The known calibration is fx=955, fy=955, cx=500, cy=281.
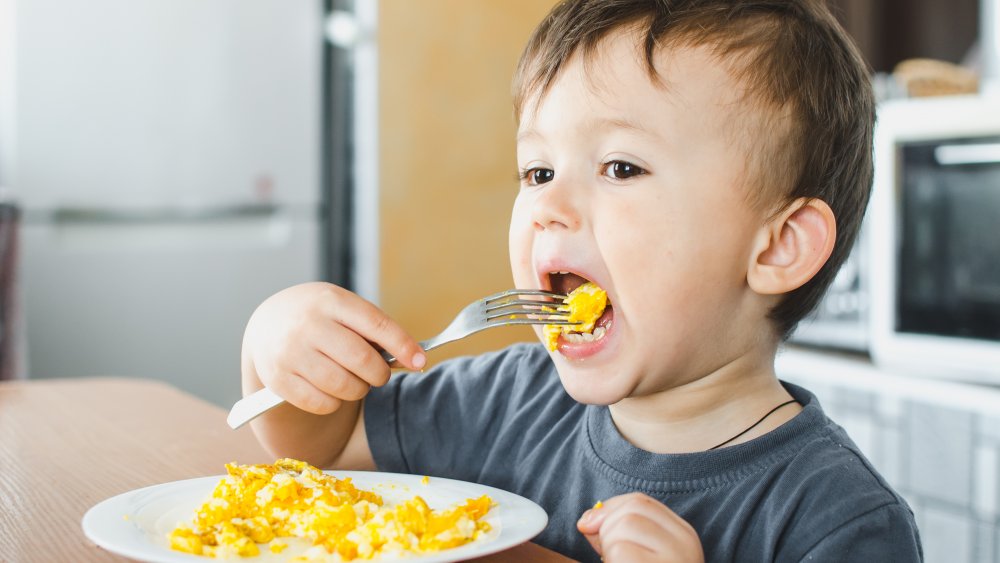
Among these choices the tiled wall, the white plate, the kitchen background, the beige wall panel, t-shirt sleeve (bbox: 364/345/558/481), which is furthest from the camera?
the beige wall panel

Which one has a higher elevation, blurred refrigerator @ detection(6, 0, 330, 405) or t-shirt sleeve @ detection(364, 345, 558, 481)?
blurred refrigerator @ detection(6, 0, 330, 405)

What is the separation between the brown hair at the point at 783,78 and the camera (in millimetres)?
810

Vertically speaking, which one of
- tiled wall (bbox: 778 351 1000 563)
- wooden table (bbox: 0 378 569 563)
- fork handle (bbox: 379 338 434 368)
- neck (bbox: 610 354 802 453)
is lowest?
tiled wall (bbox: 778 351 1000 563)

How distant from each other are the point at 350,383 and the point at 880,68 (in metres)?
2.82

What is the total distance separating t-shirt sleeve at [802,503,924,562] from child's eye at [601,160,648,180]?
1.04ft

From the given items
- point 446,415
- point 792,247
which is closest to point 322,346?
point 446,415

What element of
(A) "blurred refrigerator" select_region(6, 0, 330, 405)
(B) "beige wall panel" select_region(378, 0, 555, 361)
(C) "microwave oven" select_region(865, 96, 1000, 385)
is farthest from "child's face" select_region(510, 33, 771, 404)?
(B) "beige wall panel" select_region(378, 0, 555, 361)

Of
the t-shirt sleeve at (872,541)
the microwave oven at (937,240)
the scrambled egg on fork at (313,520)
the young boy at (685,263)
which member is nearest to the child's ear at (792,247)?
the young boy at (685,263)

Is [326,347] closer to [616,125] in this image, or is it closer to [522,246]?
[522,246]

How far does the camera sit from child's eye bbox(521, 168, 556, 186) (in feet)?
2.82

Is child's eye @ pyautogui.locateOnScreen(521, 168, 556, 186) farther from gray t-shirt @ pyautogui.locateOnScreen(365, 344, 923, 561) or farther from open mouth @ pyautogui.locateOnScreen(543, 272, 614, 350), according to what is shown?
gray t-shirt @ pyautogui.locateOnScreen(365, 344, 923, 561)

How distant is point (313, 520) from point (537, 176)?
0.40m

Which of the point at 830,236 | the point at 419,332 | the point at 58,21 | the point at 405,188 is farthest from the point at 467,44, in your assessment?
the point at 830,236

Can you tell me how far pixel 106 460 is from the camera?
2.73ft
